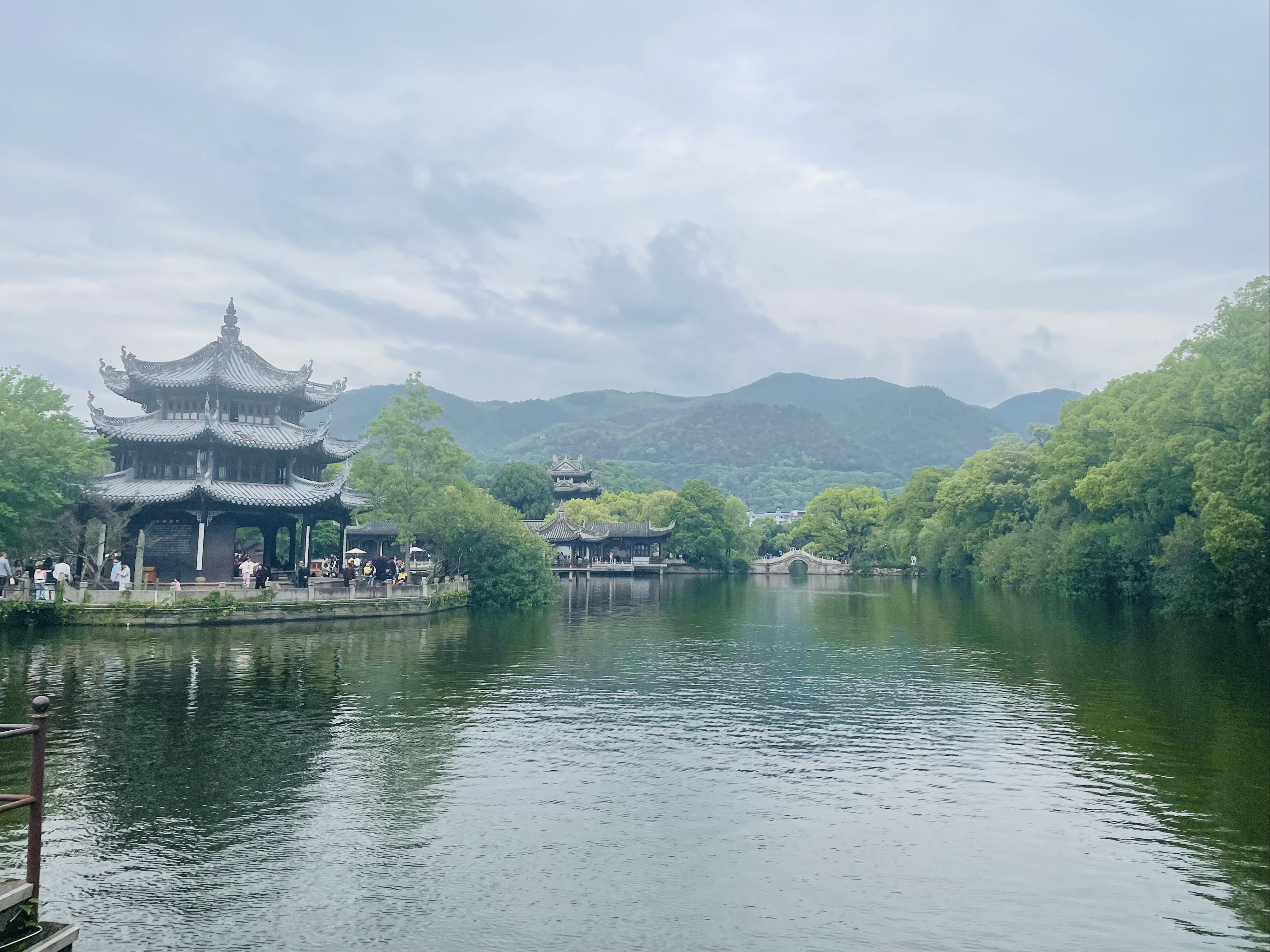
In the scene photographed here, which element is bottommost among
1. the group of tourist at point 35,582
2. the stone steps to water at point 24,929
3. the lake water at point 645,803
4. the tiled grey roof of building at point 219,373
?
the lake water at point 645,803

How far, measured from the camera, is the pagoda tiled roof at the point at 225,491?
136 ft

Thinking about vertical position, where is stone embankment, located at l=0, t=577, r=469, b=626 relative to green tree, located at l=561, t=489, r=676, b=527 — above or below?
below

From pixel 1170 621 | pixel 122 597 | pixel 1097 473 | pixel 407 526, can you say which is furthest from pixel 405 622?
pixel 1097 473

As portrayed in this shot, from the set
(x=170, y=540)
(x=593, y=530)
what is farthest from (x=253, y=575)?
(x=593, y=530)

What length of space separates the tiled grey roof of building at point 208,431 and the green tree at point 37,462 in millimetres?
3138

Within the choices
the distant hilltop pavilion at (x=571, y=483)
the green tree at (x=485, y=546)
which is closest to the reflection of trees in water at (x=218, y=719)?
the green tree at (x=485, y=546)

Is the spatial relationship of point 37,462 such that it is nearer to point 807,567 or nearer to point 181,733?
point 181,733

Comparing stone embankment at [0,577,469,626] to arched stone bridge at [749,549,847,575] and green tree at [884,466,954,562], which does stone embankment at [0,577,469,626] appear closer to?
green tree at [884,466,954,562]

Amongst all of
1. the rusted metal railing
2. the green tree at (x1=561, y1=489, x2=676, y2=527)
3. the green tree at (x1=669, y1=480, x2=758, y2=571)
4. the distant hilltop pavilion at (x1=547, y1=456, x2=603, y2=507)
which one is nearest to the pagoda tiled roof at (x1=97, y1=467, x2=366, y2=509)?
the rusted metal railing

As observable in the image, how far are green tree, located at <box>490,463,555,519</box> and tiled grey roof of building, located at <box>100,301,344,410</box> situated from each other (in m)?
65.7

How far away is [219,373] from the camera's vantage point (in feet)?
149

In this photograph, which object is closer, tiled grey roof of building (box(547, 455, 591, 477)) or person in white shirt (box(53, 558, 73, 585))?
person in white shirt (box(53, 558, 73, 585))

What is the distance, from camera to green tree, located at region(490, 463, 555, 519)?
116 metres

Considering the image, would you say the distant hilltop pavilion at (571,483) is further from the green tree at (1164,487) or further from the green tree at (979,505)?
the green tree at (1164,487)
